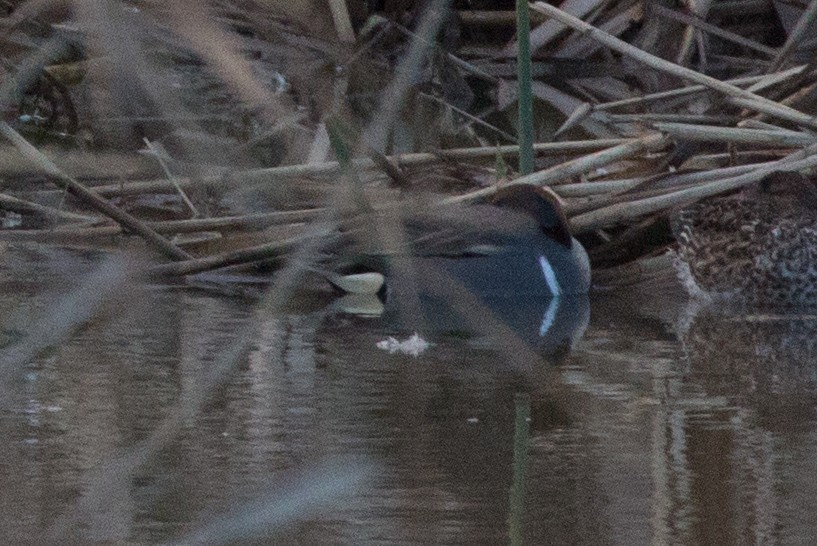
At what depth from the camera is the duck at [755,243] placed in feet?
21.8

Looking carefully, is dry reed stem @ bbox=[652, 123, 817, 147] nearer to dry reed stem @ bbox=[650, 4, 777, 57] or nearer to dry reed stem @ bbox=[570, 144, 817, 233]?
dry reed stem @ bbox=[570, 144, 817, 233]

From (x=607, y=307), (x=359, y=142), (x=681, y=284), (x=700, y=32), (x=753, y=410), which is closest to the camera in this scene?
(x=359, y=142)

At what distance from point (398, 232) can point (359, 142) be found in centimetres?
6

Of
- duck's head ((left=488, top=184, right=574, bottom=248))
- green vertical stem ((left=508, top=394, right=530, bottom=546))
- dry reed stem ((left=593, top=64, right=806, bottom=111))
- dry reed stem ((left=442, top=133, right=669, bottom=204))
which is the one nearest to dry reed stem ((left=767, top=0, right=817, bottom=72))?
dry reed stem ((left=593, top=64, right=806, bottom=111))

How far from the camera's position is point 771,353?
5223 mm

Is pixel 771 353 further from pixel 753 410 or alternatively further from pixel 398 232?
pixel 398 232

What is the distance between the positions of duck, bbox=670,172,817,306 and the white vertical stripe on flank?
0.52m

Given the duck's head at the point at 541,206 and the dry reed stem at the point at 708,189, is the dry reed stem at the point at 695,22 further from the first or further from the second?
the duck's head at the point at 541,206

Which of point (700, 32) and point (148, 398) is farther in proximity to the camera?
point (700, 32)

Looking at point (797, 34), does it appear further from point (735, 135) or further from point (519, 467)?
point (519, 467)

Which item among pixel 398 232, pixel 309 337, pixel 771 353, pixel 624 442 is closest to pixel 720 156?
pixel 771 353

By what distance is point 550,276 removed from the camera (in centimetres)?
659

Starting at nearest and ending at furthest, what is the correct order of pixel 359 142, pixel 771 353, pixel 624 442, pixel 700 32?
pixel 359 142 < pixel 624 442 < pixel 771 353 < pixel 700 32

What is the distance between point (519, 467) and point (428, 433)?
388mm
